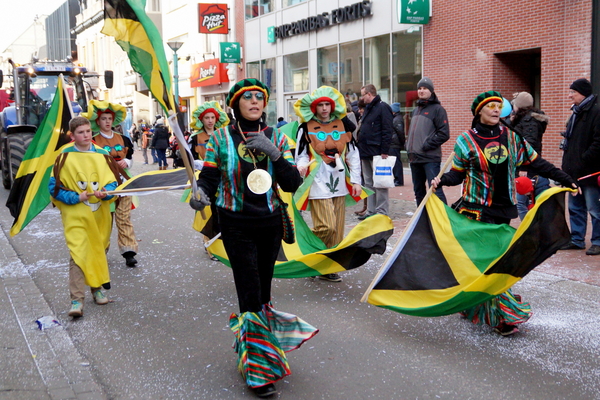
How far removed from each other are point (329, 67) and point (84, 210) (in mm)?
17248

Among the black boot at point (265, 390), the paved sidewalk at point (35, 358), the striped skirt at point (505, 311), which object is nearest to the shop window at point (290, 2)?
the paved sidewalk at point (35, 358)

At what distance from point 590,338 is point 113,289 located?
175 inches

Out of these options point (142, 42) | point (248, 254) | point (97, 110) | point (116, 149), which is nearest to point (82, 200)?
point (116, 149)

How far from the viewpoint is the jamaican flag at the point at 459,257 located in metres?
4.58

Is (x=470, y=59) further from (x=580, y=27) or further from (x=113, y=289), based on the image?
(x=113, y=289)

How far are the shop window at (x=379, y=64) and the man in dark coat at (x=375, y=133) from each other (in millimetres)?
8950

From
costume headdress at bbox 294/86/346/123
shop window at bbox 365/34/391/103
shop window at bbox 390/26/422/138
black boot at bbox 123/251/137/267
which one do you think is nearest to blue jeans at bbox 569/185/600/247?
costume headdress at bbox 294/86/346/123

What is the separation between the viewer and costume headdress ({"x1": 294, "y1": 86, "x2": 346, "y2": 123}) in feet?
21.7

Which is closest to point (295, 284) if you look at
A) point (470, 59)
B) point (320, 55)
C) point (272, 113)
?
point (470, 59)

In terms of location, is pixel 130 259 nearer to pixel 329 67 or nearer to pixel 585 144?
pixel 585 144

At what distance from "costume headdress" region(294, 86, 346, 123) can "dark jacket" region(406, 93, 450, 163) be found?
2.74 m

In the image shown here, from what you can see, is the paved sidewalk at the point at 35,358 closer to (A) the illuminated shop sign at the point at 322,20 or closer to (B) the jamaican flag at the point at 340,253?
(B) the jamaican flag at the point at 340,253

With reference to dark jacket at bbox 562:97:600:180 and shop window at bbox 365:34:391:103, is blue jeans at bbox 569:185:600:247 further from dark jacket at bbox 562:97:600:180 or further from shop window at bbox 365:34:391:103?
shop window at bbox 365:34:391:103

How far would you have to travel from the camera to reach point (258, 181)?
13.1 feet
